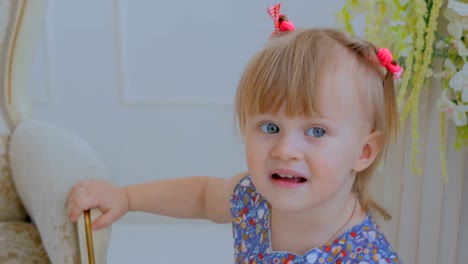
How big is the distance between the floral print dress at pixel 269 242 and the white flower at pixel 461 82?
0.89 ft

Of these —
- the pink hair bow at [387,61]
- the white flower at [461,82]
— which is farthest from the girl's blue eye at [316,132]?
the white flower at [461,82]

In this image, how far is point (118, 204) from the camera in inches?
44.7

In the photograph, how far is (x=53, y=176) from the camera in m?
1.14

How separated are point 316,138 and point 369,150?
5.3 inches

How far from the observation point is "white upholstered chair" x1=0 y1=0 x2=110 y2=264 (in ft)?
3.51

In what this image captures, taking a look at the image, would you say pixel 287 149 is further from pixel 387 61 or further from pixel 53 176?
pixel 53 176

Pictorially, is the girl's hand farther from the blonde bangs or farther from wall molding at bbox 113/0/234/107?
wall molding at bbox 113/0/234/107

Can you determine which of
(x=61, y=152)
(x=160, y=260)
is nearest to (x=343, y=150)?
(x=61, y=152)

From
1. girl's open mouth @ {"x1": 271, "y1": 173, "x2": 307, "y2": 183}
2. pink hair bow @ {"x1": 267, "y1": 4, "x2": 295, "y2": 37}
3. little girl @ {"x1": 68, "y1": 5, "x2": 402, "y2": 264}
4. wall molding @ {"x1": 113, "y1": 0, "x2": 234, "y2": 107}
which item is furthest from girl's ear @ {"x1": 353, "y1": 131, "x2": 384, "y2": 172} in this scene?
wall molding @ {"x1": 113, "y1": 0, "x2": 234, "y2": 107}

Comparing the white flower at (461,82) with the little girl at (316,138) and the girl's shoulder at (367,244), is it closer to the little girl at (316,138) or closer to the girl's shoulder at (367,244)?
the little girl at (316,138)

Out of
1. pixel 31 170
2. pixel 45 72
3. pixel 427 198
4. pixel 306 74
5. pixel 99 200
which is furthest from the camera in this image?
pixel 45 72

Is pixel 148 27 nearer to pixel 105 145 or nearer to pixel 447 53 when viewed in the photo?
pixel 105 145

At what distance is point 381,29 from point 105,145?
5.20ft

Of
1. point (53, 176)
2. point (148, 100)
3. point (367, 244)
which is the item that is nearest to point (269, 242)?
point (367, 244)
